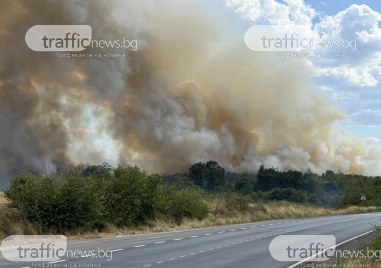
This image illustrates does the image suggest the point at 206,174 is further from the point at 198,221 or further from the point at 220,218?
the point at 198,221

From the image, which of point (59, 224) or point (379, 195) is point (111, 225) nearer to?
point (59, 224)

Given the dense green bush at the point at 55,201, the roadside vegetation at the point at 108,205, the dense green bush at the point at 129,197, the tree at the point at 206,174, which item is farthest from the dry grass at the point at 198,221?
the tree at the point at 206,174

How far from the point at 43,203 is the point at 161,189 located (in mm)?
12066

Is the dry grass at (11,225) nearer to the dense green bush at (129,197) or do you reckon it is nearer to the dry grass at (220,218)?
the dry grass at (220,218)

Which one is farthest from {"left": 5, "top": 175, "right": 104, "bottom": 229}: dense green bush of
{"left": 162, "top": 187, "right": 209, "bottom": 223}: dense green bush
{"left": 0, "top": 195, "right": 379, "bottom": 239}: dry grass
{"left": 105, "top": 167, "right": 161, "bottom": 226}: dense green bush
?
{"left": 162, "top": 187, "right": 209, "bottom": 223}: dense green bush

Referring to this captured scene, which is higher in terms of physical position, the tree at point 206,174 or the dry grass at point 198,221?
the tree at point 206,174

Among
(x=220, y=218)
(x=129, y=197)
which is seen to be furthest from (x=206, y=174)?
(x=129, y=197)

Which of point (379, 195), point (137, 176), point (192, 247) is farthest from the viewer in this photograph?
point (379, 195)

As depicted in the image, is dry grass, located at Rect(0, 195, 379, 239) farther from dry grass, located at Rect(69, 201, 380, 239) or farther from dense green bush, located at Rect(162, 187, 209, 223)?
dense green bush, located at Rect(162, 187, 209, 223)

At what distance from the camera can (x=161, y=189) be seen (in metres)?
34.8

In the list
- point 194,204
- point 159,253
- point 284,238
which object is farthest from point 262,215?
point 159,253

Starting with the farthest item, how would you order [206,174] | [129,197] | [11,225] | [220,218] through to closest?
[206,174], [220,218], [129,197], [11,225]

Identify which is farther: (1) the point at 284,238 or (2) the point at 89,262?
(1) the point at 284,238

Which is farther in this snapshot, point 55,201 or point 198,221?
point 198,221
